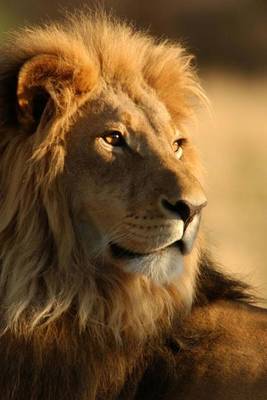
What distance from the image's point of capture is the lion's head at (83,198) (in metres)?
4.44

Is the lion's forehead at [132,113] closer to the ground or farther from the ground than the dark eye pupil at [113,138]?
farther from the ground

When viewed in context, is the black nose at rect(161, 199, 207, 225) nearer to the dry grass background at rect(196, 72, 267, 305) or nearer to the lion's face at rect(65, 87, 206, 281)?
the lion's face at rect(65, 87, 206, 281)

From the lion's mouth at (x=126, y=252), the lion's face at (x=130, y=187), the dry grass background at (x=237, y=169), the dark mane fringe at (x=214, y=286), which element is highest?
the lion's face at (x=130, y=187)

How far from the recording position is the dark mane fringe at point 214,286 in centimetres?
502

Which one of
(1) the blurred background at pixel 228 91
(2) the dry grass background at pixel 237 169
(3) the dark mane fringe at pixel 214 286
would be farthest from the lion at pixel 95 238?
(1) the blurred background at pixel 228 91

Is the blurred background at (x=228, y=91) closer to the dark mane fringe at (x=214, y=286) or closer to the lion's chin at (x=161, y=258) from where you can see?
the dark mane fringe at (x=214, y=286)

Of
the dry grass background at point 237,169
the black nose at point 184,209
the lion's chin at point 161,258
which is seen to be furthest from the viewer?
the dry grass background at point 237,169

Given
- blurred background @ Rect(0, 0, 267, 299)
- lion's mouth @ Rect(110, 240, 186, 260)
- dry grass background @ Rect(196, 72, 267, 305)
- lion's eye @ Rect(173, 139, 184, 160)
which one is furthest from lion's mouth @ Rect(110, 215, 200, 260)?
blurred background @ Rect(0, 0, 267, 299)

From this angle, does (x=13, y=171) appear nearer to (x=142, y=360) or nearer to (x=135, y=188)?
(x=135, y=188)

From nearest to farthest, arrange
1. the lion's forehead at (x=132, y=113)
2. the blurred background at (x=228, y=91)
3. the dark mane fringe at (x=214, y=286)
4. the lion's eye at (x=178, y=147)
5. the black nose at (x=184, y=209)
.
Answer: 1. the black nose at (x=184, y=209)
2. the lion's forehead at (x=132, y=113)
3. the lion's eye at (x=178, y=147)
4. the dark mane fringe at (x=214, y=286)
5. the blurred background at (x=228, y=91)

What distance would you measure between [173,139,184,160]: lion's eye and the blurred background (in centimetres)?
336

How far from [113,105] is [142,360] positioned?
3.37ft

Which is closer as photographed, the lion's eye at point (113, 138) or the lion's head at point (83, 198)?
the lion's head at point (83, 198)

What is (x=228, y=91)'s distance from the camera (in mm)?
15461
